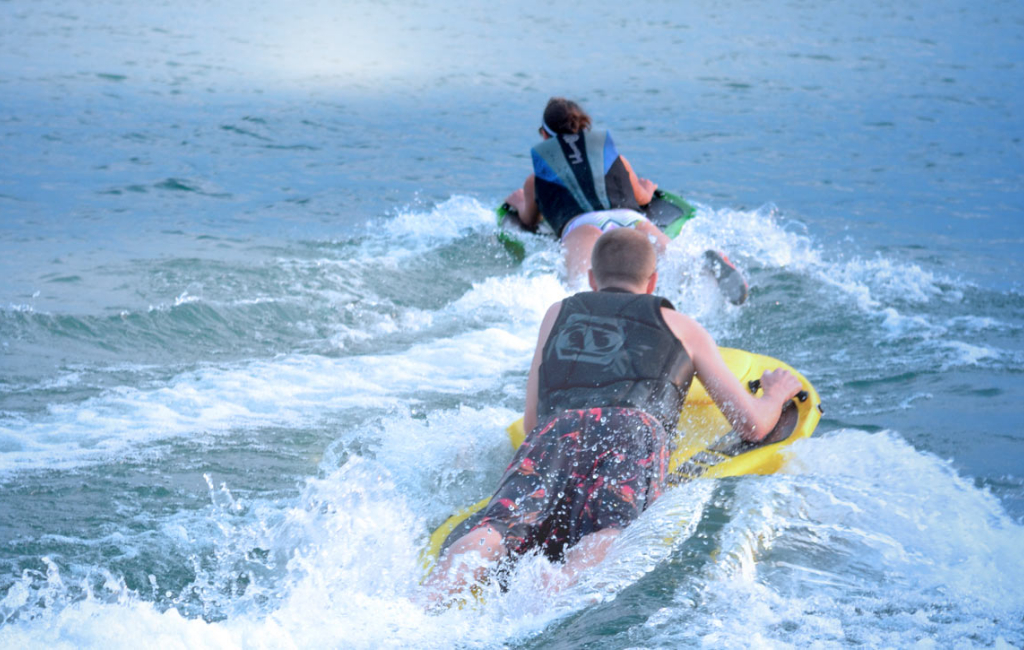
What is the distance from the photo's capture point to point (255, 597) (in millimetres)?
3598

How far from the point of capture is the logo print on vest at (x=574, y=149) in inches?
311

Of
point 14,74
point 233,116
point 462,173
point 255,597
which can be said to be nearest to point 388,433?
point 255,597

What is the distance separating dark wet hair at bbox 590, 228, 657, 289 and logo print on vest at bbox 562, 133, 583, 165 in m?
3.88

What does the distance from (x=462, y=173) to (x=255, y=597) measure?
10346mm

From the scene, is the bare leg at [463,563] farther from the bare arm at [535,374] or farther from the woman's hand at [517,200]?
the woman's hand at [517,200]

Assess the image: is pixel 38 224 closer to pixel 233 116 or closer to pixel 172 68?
pixel 233 116

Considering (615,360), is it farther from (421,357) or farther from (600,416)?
(421,357)

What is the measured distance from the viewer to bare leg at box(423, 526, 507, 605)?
3.28 m

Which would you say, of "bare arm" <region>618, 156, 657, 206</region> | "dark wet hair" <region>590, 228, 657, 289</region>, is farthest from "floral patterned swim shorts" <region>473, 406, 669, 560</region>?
"bare arm" <region>618, 156, 657, 206</region>

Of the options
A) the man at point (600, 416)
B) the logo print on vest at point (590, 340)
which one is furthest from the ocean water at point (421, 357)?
the logo print on vest at point (590, 340)

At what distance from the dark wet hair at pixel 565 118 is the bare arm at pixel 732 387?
12.8ft

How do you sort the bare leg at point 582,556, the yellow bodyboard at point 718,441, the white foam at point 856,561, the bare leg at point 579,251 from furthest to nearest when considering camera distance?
the bare leg at point 579,251
the yellow bodyboard at point 718,441
the bare leg at point 582,556
the white foam at point 856,561

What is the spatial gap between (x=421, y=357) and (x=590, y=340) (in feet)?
9.20

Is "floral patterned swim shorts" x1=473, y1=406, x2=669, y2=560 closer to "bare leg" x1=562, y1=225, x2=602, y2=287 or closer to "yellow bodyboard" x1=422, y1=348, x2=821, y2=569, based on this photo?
"yellow bodyboard" x1=422, y1=348, x2=821, y2=569
